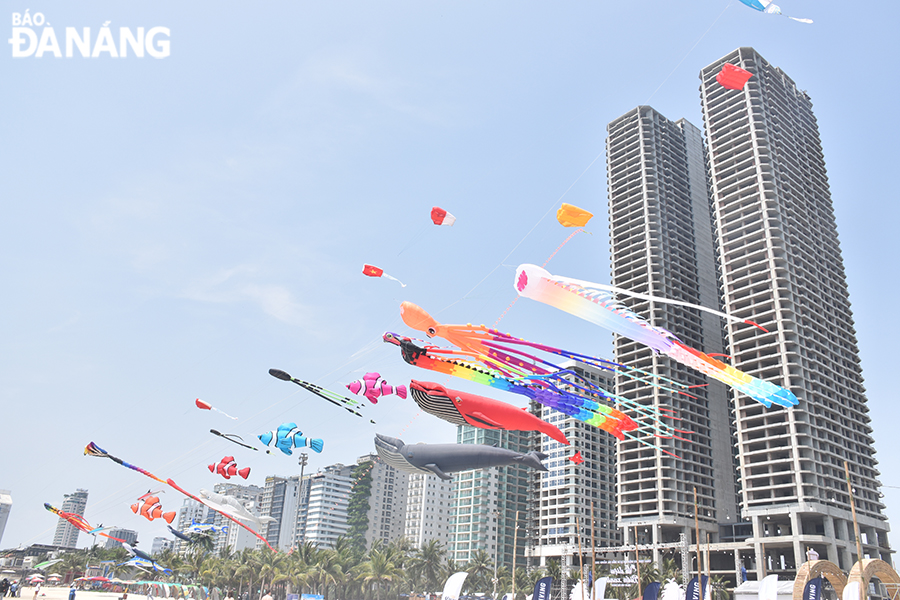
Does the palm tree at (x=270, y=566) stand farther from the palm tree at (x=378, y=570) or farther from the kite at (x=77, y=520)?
the kite at (x=77, y=520)

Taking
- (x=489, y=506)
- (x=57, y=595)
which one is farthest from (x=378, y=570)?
(x=489, y=506)

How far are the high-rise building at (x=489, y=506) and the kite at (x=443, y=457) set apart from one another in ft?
296

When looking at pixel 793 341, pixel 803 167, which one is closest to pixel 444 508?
pixel 793 341

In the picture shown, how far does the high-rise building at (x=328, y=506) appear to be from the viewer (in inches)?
5827

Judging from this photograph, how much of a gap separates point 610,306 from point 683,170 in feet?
326

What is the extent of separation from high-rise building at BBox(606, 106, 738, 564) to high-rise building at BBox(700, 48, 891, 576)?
8332 millimetres

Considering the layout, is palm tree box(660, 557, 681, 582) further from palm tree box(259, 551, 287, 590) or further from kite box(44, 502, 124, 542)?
kite box(44, 502, 124, 542)

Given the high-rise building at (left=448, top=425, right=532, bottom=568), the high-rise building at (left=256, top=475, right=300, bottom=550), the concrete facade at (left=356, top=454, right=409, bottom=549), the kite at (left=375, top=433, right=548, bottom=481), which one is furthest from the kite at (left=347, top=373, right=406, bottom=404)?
the high-rise building at (left=256, top=475, right=300, bottom=550)

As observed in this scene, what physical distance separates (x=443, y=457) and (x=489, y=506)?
9498 cm

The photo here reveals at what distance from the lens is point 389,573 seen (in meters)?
76.8

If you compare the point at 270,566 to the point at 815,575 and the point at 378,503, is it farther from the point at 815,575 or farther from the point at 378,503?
the point at 378,503

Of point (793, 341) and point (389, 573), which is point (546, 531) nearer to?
point (389, 573)

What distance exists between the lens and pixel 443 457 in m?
28.7

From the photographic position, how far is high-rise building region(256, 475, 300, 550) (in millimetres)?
170500
